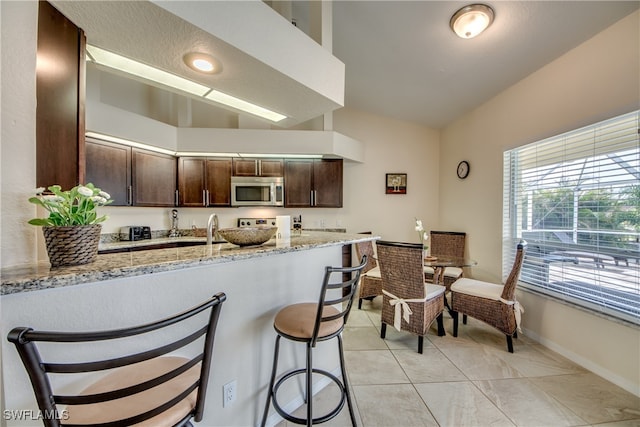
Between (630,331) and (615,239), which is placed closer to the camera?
(630,331)

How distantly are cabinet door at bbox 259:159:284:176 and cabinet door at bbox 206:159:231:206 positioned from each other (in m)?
0.50

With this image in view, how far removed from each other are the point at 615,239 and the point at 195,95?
3598 millimetres

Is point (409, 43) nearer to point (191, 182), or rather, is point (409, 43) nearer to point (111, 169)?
point (191, 182)

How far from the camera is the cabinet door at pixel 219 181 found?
377 centimetres

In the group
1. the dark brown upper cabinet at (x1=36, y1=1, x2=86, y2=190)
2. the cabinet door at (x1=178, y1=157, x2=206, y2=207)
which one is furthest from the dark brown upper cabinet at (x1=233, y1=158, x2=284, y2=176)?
the dark brown upper cabinet at (x1=36, y1=1, x2=86, y2=190)

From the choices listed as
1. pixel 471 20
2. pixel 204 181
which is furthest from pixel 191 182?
pixel 471 20

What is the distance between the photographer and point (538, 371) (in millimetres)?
2021

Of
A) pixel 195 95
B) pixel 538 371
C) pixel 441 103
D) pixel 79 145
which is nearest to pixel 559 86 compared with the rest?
pixel 441 103

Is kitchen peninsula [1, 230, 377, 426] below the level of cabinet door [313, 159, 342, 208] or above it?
below

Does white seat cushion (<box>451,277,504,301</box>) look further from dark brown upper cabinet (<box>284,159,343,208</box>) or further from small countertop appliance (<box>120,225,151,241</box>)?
small countertop appliance (<box>120,225,151,241</box>)

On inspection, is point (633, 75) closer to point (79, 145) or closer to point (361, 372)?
point (361, 372)

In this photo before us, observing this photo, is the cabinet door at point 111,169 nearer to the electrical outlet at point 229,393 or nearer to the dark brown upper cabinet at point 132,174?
the dark brown upper cabinet at point 132,174

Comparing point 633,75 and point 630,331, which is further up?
point 633,75

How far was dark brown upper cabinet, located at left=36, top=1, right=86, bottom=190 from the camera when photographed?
1.14 m
